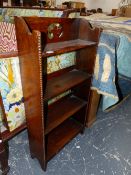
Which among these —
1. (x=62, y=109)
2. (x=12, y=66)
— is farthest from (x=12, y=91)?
(x=62, y=109)

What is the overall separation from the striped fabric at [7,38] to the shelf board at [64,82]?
1.07 feet

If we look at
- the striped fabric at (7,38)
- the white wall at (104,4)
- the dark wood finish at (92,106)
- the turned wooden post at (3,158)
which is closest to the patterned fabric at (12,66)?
the striped fabric at (7,38)

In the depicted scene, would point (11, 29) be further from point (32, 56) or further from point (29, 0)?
point (29, 0)

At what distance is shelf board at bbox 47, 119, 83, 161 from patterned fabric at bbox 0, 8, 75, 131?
29cm

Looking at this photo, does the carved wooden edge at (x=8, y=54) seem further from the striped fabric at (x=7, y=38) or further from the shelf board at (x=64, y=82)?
the shelf board at (x=64, y=82)

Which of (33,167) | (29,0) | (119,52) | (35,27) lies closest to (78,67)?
(119,52)

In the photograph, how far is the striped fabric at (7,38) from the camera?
86cm

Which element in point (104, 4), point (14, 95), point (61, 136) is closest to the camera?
point (14, 95)

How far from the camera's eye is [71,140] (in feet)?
4.62

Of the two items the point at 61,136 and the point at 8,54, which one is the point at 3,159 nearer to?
the point at 61,136

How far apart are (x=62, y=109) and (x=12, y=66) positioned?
500 mm

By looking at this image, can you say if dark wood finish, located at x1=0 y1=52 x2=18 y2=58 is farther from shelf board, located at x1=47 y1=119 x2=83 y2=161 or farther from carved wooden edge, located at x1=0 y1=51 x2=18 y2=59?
shelf board, located at x1=47 y1=119 x2=83 y2=161

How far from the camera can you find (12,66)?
0.96 metres

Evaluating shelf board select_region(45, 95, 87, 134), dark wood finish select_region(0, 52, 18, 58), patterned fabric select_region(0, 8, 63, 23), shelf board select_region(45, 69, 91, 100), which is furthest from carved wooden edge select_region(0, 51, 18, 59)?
shelf board select_region(45, 95, 87, 134)
